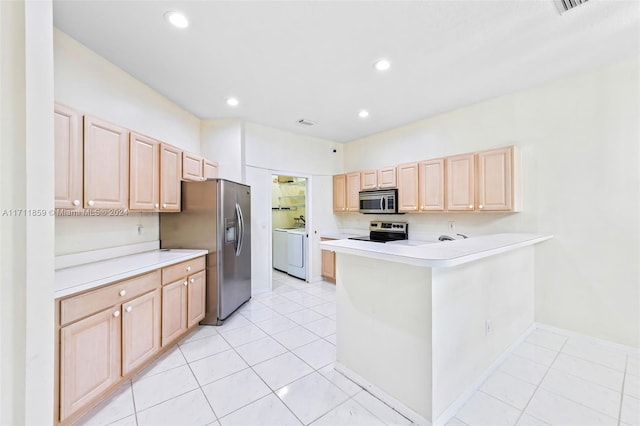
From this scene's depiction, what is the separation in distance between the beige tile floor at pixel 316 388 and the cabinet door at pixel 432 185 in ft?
6.06

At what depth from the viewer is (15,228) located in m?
0.60

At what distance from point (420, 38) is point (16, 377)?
284 cm

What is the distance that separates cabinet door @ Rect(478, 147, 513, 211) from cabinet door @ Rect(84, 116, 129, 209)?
12.5 ft

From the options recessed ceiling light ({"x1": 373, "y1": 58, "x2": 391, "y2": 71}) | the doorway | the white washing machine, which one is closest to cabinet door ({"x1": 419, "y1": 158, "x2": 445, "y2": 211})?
recessed ceiling light ({"x1": 373, "y1": 58, "x2": 391, "y2": 71})

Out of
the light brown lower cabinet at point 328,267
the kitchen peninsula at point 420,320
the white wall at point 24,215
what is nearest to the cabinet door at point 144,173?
the kitchen peninsula at point 420,320

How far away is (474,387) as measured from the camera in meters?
1.96

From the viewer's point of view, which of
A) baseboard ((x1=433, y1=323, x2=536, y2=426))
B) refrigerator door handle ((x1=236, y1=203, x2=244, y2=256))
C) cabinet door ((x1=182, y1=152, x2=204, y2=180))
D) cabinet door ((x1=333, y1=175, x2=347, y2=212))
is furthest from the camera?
cabinet door ((x1=333, y1=175, x2=347, y2=212))

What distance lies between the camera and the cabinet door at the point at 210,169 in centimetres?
358

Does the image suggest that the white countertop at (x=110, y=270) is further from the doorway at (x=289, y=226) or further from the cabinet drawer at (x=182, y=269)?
the doorway at (x=289, y=226)

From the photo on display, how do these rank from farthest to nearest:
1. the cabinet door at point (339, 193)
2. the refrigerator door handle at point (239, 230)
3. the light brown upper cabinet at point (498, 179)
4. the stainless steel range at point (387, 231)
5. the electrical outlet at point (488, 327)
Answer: the cabinet door at point (339, 193), the stainless steel range at point (387, 231), the refrigerator door handle at point (239, 230), the light brown upper cabinet at point (498, 179), the electrical outlet at point (488, 327)

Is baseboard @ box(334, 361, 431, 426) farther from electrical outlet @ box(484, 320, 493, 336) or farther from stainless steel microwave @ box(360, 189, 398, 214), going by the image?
stainless steel microwave @ box(360, 189, 398, 214)

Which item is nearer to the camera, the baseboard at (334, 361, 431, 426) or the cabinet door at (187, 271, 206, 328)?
the baseboard at (334, 361, 431, 426)

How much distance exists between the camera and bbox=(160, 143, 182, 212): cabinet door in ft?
9.10

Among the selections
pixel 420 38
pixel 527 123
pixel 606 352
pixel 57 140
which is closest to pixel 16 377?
Result: pixel 57 140
